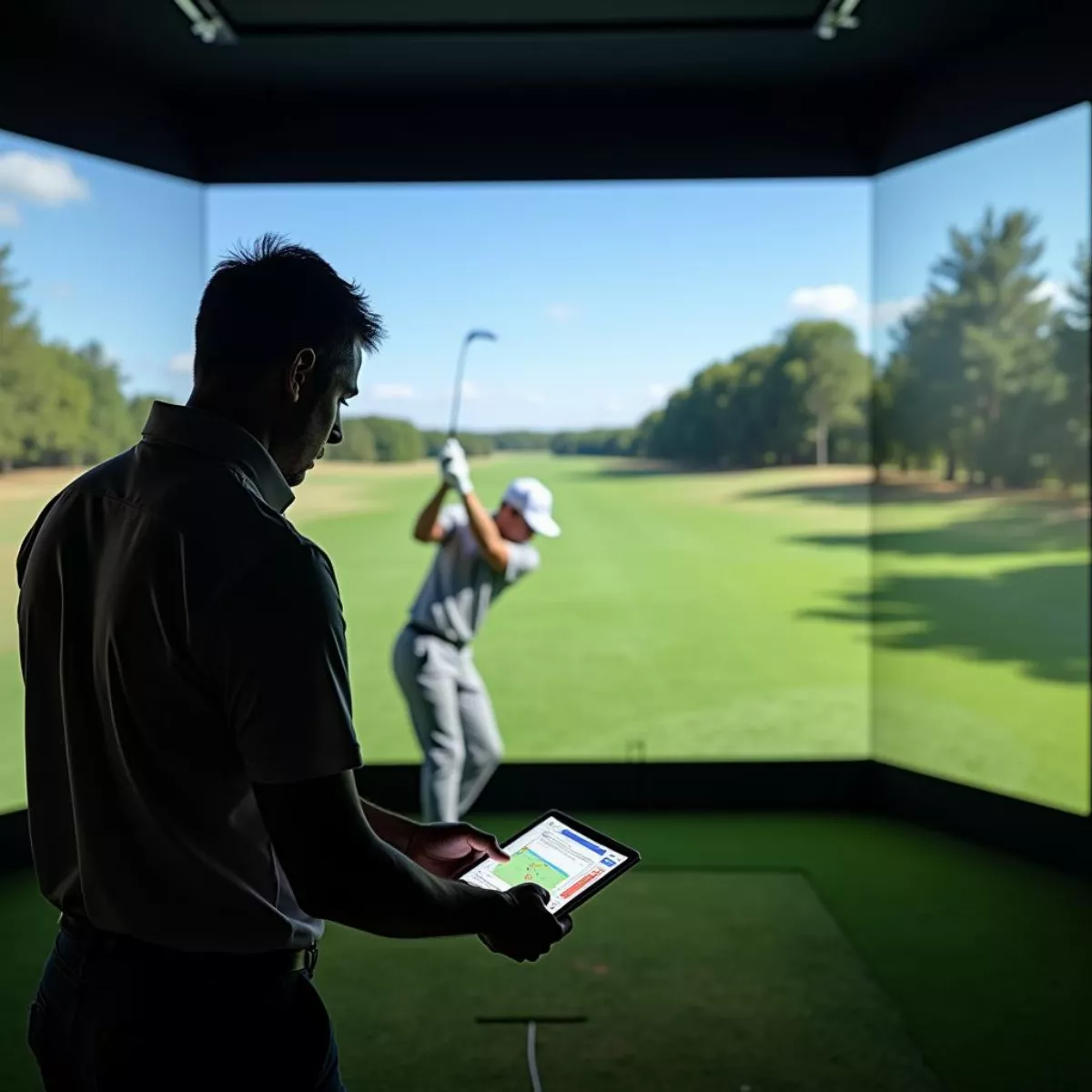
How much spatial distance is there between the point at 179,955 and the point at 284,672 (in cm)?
31

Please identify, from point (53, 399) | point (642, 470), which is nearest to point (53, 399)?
point (53, 399)

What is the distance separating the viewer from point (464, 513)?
397 centimetres

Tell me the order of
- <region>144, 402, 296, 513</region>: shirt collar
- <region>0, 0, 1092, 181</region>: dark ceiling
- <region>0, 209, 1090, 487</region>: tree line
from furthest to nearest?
<region>0, 209, 1090, 487</region>: tree line, <region>0, 0, 1092, 181</region>: dark ceiling, <region>144, 402, 296, 513</region>: shirt collar

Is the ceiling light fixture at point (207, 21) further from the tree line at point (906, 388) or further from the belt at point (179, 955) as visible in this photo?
the belt at point (179, 955)

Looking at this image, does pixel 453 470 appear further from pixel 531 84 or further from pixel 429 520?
pixel 531 84

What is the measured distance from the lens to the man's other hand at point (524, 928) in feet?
3.30

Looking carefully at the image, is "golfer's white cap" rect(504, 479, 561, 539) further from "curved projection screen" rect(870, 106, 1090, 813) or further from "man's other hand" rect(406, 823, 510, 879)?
"man's other hand" rect(406, 823, 510, 879)

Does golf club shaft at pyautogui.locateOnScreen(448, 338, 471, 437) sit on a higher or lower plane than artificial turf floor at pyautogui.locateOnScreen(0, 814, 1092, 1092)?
higher

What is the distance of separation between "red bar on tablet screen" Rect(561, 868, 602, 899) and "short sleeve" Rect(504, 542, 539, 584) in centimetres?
258

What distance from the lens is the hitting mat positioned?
2.61 metres

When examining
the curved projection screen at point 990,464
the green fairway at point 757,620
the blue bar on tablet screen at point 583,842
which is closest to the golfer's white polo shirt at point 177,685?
the blue bar on tablet screen at point 583,842

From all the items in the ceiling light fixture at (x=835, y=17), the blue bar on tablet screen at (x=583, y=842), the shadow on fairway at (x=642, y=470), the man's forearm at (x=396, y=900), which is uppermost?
the ceiling light fixture at (x=835, y=17)

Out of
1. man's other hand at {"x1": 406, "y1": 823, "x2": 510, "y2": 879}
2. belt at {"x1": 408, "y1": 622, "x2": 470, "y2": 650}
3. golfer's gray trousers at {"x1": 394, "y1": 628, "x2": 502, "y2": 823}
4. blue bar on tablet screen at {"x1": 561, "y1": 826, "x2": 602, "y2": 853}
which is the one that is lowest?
golfer's gray trousers at {"x1": 394, "y1": 628, "x2": 502, "y2": 823}

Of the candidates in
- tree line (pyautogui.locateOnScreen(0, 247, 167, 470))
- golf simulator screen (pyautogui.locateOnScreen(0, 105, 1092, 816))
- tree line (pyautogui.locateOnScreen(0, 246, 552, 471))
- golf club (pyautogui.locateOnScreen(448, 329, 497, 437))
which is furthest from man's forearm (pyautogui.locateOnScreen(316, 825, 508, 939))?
golf club (pyautogui.locateOnScreen(448, 329, 497, 437))
